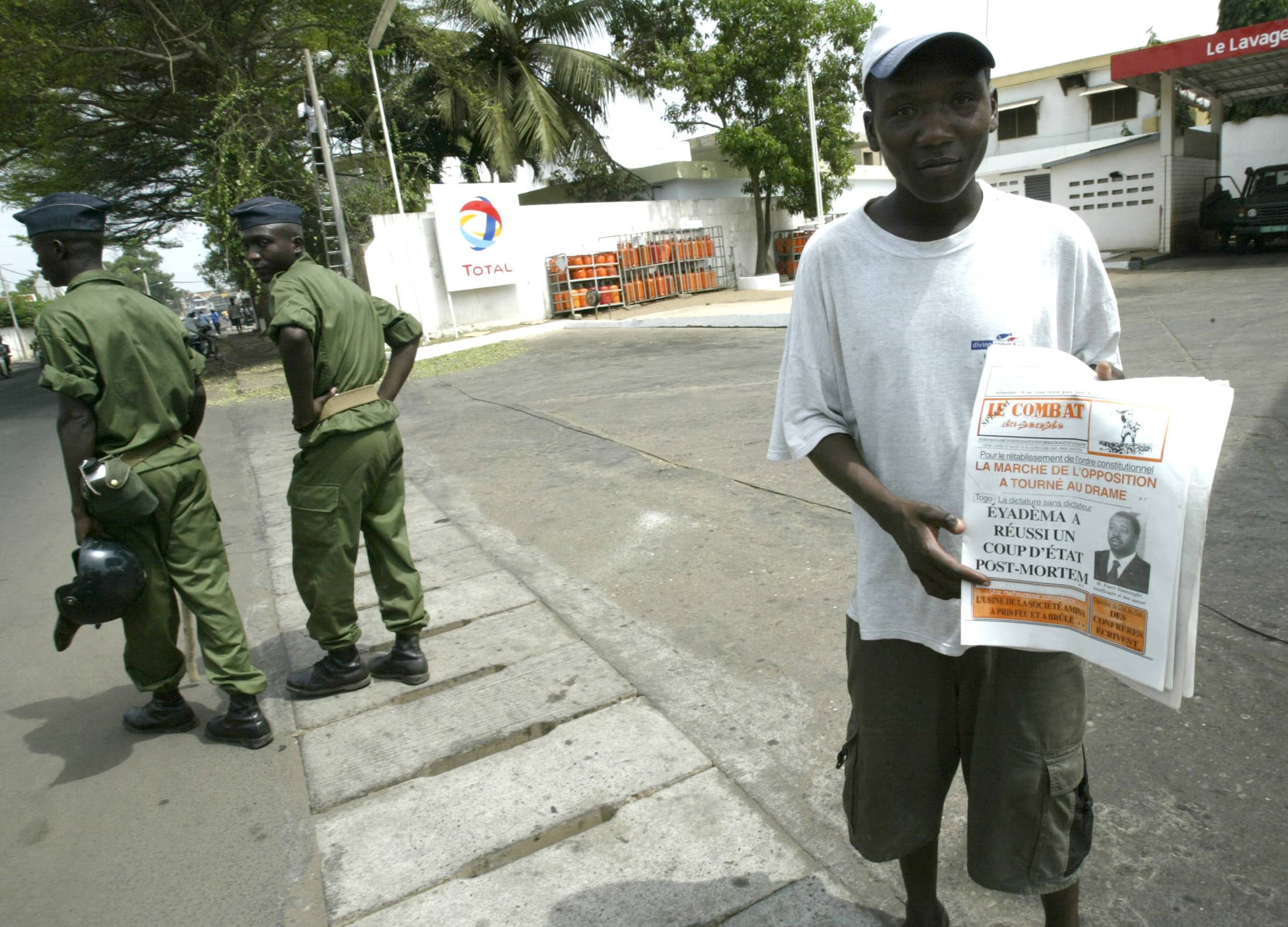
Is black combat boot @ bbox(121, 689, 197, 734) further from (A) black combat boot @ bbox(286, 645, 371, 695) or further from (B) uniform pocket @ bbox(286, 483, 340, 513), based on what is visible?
(B) uniform pocket @ bbox(286, 483, 340, 513)

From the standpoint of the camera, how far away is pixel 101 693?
153 inches

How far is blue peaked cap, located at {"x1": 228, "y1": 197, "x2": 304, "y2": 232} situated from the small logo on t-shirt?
262 cm

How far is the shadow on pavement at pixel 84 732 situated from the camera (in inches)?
131

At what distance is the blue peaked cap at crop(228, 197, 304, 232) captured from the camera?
10.9 feet

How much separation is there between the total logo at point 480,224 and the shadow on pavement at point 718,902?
17.2 m

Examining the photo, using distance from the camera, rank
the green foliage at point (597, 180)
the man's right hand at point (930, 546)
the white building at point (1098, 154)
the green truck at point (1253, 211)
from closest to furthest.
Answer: the man's right hand at point (930, 546) → the green truck at point (1253, 211) → the white building at point (1098, 154) → the green foliage at point (597, 180)

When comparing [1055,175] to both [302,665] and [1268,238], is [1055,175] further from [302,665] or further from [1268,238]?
[302,665]

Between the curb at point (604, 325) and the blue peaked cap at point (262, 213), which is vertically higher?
the blue peaked cap at point (262, 213)

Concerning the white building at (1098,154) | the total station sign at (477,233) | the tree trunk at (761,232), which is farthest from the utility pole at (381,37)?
the white building at (1098,154)

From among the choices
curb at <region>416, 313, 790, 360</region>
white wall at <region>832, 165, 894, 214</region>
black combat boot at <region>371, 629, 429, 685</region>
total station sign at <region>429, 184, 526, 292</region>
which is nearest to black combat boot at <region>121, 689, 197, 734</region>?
black combat boot at <region>371, 629, 429, 685</region>

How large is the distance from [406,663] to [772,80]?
2097 cm

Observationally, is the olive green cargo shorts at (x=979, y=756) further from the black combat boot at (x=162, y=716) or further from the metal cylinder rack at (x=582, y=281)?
the metal cylinder rack at (x=582, y=281)

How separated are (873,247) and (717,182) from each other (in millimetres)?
27382

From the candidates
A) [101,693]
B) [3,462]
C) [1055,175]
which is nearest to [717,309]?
[1055,175]
